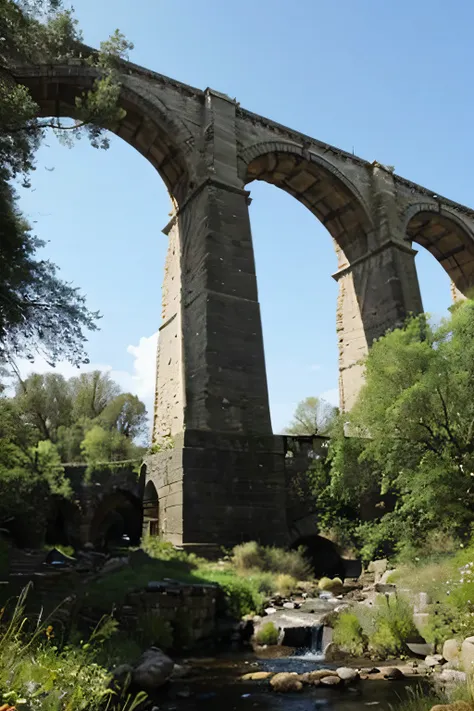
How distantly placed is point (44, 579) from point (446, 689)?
21.0 ft

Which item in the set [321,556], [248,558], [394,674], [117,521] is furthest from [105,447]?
[394,674]

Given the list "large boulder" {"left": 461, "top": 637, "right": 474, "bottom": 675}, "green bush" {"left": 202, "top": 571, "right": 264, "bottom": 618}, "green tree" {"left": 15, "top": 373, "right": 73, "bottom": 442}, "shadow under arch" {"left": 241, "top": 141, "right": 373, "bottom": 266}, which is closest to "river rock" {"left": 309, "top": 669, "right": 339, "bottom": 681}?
"large boulder" {"left": 461, "top": 637, "right": 474, "bottom": 675}

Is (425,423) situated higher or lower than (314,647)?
higher

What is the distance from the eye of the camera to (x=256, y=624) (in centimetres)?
988

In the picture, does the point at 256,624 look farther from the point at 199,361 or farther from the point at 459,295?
the point at 459,295

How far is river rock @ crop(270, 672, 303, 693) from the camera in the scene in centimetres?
668

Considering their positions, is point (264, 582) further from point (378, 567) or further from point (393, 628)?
point (393, 628)

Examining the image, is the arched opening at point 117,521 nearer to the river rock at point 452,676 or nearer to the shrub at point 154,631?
the shrub at point 154,631

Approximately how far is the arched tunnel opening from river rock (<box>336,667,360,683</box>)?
8.02 metres

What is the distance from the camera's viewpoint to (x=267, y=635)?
9.34 meters

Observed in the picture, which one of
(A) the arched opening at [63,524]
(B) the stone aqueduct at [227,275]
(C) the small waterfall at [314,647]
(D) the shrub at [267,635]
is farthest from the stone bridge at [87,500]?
(C) the small waterfall at [314,647]

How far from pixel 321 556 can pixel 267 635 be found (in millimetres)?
7818

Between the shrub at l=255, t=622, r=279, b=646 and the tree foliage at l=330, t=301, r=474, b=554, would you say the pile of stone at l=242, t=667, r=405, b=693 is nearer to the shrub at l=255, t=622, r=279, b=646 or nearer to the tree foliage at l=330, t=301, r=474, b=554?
the shrub at l=255, t=622, r=279, b=646

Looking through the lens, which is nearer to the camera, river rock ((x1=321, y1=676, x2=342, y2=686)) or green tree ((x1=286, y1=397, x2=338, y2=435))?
river rock ((x1=321, y1=676, x2=342, y2=686))
